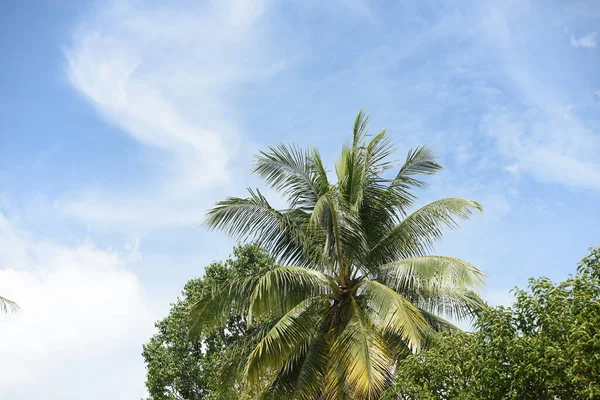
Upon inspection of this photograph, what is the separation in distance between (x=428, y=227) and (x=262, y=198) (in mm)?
3366

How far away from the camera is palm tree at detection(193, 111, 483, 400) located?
1136 centimetres

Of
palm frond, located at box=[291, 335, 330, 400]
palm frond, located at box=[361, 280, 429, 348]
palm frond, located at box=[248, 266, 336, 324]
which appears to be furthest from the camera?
palm frond, located at box=[291, 335, 330, 400]

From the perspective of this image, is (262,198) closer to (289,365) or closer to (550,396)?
(289,365)

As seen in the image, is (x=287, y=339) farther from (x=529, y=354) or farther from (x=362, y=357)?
(x=529, y=354)

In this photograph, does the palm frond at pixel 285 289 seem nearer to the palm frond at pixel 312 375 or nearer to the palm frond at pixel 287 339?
the palm frond at pixel 287 339

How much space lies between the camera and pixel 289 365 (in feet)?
40.9

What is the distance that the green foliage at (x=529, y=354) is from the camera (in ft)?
25.4

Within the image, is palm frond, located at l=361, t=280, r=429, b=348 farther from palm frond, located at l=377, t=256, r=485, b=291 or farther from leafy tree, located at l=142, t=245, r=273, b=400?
leafy tree, located at l=142, t=245, r=273, b=400

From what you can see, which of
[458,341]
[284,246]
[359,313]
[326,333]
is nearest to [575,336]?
[458,341]

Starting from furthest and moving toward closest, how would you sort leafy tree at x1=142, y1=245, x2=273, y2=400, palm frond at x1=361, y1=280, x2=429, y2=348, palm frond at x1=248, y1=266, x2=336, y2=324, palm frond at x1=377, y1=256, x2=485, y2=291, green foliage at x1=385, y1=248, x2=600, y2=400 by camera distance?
leafy tree at x1=142, y1=245, x2=273, y2=400, palm frond at x1=248, y1=266, x2=336, y2=324, palm frond at x1=377, y1=256, x2=485, y2=291, palm frond at x1=361, y1=280, x2=429, y2=348, green foliage at x1=385, y1=248, x2=600, y2=400

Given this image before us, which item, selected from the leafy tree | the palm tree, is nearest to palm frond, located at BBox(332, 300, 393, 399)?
the palm tree

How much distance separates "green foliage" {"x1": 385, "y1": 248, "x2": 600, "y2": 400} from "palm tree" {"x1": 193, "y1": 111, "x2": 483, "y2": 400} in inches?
34.4

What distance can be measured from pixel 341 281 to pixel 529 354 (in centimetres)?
491

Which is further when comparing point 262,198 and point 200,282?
point 200,282
